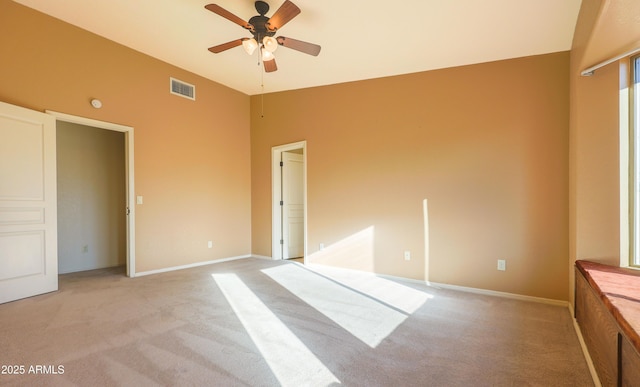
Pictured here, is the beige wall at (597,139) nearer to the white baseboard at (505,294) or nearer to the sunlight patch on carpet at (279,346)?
the white baseboard at (505,294)

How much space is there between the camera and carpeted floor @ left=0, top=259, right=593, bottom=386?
1794 millimetres

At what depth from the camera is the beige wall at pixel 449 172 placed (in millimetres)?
3168

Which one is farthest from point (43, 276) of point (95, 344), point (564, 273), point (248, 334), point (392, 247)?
point (564, 273)

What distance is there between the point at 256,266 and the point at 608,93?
454 cm

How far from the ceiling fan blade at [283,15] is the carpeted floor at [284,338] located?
8.46ft

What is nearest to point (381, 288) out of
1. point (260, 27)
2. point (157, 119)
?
point (260, 27)

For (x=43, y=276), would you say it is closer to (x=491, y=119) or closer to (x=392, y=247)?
(x=392, y=247)

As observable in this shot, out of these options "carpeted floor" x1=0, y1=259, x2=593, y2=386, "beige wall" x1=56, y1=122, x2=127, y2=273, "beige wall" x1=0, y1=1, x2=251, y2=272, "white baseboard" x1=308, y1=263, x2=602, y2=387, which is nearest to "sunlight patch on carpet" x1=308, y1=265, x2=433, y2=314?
"carpeted floor" x1=0, y1=259, x2=593, y2=386

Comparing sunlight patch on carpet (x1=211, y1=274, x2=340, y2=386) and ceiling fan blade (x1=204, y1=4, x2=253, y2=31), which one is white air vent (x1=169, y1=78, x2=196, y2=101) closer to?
ceiling fan blade (x1=204, y1=4, x2=253, y2=31)

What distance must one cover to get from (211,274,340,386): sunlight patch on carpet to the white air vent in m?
3.17

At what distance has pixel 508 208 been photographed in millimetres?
3334

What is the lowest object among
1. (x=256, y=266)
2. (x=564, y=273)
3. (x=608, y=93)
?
(x=256, y=266)

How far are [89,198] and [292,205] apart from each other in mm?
3274

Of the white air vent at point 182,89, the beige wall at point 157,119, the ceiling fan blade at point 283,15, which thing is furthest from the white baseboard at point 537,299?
the white air vent at point 182,89
